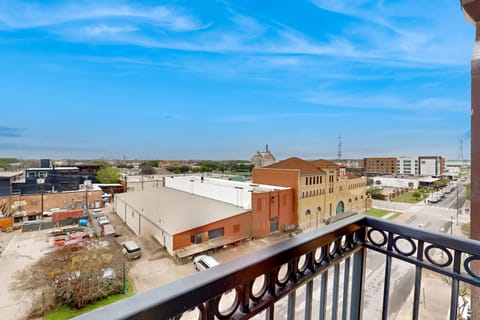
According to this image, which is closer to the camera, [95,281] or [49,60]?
[49,60]

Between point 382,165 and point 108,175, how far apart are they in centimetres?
3426

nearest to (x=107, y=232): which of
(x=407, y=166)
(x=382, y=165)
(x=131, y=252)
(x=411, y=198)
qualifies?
(x=131, y=252)

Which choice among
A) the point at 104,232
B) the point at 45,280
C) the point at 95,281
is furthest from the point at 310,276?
the point at 104,232

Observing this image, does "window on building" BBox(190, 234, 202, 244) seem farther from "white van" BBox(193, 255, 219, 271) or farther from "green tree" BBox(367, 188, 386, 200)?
"green tree" BBox(367, 188, 386, 200)

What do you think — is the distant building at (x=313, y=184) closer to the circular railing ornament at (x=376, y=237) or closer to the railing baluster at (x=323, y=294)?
the circular railing ornament at (x=376, y=237)

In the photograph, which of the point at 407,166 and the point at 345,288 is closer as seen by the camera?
the point at 345,288

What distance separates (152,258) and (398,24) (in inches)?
330

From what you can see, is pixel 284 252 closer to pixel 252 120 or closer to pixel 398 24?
pixel 398 24

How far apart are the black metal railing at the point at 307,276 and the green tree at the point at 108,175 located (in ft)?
74.6

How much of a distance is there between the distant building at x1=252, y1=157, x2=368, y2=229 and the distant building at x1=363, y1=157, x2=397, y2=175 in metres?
19.7

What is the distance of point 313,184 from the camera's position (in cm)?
1200

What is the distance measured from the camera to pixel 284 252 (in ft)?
2.18

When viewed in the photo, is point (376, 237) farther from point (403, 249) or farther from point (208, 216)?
point (208, 216)

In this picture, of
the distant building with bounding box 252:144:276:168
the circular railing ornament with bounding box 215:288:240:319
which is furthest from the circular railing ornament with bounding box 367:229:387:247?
the distant building with bounding box 252:144:276:168
